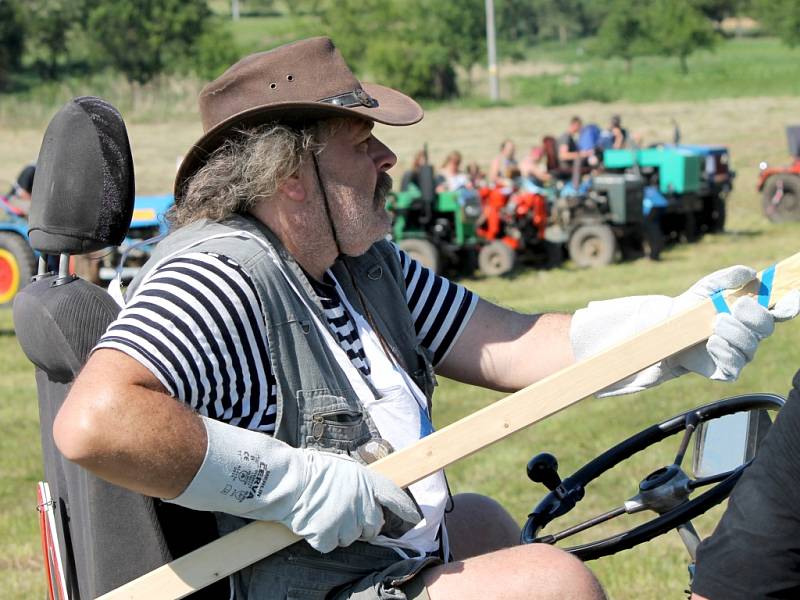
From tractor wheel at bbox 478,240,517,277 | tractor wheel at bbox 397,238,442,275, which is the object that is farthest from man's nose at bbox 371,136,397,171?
tractor wheel at bbox 478,240,517,277

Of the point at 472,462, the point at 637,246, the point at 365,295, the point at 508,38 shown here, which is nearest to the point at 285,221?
the point at 365,295

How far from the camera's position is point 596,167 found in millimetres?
17625

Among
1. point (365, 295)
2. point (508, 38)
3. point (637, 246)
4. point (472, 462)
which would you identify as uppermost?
point (365, 295)

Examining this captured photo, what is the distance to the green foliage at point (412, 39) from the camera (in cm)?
5438

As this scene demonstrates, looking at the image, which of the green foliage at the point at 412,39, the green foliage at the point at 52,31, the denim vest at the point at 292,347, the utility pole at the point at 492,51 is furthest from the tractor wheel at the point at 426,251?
the green foliage at the point at 52,31

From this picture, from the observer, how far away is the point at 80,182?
2.55 m

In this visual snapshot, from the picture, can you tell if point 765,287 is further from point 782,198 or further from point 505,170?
point 782,198

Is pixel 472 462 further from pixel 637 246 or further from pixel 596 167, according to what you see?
pixel 596 167

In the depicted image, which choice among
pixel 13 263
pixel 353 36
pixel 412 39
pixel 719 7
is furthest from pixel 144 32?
pixel 13 263

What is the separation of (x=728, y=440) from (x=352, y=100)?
115 centimetres

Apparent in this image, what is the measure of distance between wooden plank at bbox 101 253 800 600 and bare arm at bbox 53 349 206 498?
185mm

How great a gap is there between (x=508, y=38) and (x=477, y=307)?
7384 cm

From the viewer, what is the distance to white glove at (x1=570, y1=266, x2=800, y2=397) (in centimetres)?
234

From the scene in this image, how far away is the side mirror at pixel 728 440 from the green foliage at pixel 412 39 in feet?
167
